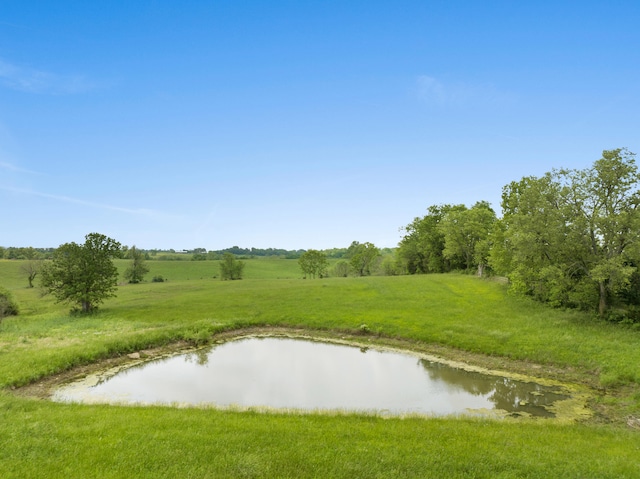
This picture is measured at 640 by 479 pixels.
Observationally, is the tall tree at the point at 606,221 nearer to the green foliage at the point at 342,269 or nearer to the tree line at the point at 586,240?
the tree line at the point at 586,240


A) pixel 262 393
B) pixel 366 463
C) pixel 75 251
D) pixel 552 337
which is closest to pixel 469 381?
pixel 552 337

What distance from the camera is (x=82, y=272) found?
1865 inches

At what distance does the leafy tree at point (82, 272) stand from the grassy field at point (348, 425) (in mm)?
6312

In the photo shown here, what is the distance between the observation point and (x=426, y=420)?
1614 cm

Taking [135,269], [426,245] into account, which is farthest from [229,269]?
[426,245]

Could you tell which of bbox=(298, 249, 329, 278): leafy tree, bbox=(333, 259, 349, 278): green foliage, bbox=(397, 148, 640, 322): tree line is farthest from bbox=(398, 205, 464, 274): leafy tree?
bbox=(397, 148, 640, 322): tree line

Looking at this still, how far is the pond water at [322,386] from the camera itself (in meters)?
20.3

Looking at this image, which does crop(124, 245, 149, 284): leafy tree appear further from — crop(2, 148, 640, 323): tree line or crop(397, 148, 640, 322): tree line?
crop(397, 148, 640, 322): tree line

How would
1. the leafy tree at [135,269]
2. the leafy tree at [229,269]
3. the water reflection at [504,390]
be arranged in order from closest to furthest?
the water reflection at [504,390], the leafy tree at [135,269], the leafy tree at [229,269]

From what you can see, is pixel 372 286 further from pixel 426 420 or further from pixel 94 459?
pixel 94 459

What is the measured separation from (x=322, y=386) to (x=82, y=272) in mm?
38390

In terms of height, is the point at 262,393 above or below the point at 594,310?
below

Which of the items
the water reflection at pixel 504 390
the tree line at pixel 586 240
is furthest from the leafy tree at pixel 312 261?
the water reflection at pixel 504 390

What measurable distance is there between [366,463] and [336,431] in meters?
2.74
